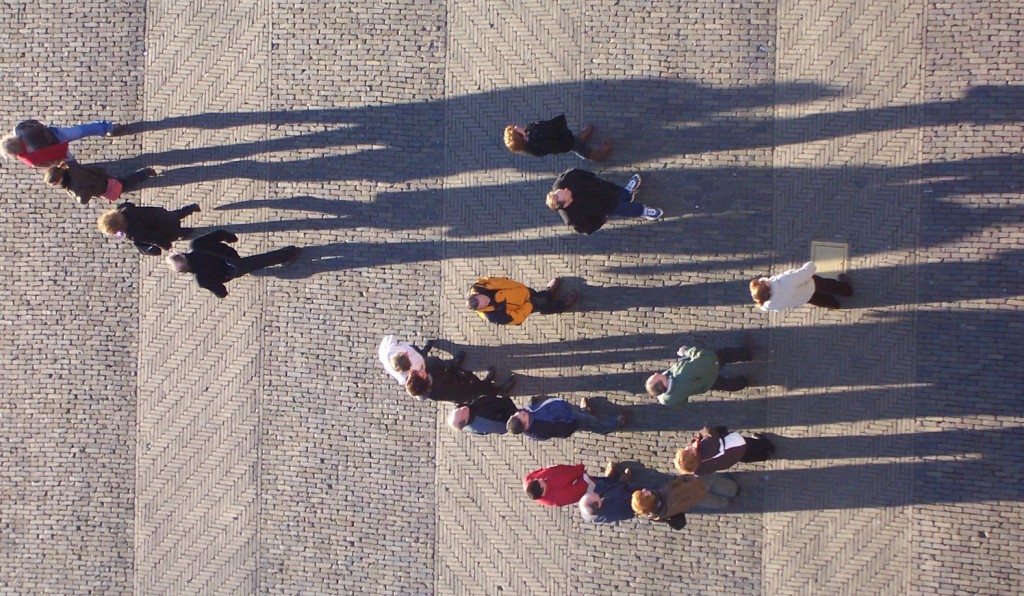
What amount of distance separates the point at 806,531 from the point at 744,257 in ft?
9.96

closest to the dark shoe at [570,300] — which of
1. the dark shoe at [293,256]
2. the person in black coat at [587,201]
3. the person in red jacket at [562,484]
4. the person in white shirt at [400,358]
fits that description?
the person in black coat at [587,201]

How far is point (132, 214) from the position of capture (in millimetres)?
8797

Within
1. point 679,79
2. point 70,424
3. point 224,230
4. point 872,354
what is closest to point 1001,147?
point 872,354

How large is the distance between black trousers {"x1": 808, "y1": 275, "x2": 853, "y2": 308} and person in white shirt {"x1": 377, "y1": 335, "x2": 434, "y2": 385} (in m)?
4.08

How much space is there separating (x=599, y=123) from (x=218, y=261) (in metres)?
4.42

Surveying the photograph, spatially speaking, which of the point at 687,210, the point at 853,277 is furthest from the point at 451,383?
the point at 853,277

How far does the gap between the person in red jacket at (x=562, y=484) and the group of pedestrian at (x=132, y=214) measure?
3835 millimetres

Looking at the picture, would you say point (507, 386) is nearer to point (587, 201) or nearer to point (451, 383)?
point (451, 383)

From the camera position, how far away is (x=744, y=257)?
8.98 meters

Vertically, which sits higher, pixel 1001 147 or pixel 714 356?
pixel 1001 147

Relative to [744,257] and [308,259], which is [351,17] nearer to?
[308,259]

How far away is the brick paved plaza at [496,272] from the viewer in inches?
342

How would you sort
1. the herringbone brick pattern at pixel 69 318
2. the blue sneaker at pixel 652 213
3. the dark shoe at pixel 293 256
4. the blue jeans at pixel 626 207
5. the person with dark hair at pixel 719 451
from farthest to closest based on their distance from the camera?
the herringbone brick pattern at pixel 69 318, the dark shoe at pixel 293 256, the blue sneaker at pixel 652 213, the blue jeans at pixel 626 207, the person with dark hair at pixel 719 451

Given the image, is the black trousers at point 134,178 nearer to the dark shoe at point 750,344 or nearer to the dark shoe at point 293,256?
the dark shoe at point 293,256
